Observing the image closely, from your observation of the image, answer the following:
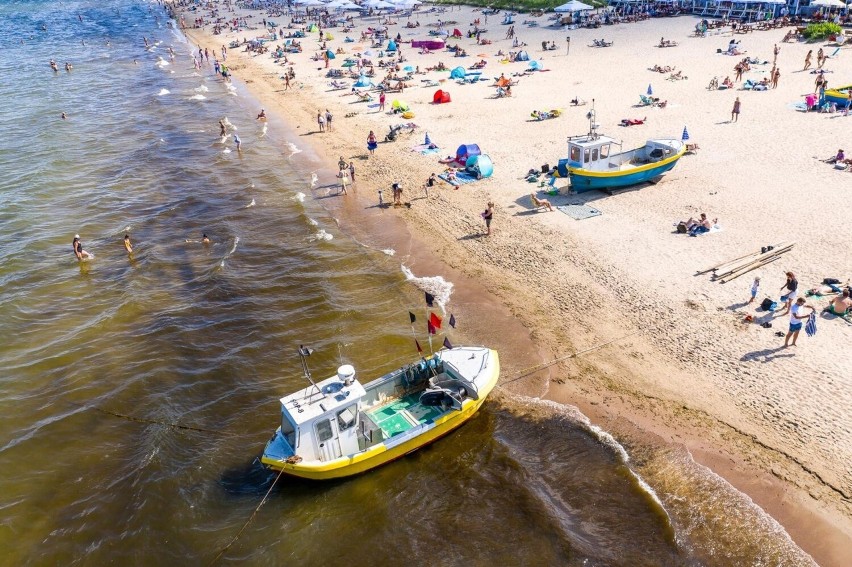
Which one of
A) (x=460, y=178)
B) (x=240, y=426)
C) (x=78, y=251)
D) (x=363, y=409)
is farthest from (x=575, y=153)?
(x=78, y=251)

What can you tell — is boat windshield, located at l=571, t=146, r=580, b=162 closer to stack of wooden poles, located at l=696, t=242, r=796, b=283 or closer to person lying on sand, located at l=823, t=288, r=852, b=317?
→ stack of wooden poles, located at l=696, t=242, r=796, b=283

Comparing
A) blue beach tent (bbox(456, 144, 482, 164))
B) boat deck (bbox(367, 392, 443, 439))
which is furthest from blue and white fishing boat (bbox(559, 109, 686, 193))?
boat deck (bbox(367, 392, 443, 439))

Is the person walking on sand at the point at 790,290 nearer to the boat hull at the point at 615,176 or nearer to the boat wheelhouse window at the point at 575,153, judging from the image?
the boat hull at the point at 615,176

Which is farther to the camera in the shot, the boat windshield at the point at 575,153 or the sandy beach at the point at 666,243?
the boat windshield at the point at 575,153

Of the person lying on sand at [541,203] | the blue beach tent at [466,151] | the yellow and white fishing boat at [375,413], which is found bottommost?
the yellow and white fishing boat at [375,413]

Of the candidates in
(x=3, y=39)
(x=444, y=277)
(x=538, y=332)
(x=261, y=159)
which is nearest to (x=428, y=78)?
(x=261, y=159)

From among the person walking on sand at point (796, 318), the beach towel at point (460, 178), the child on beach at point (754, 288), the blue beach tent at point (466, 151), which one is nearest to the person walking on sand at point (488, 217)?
the beach towel at point (460, 178)

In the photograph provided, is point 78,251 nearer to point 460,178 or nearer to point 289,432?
point 289,432
